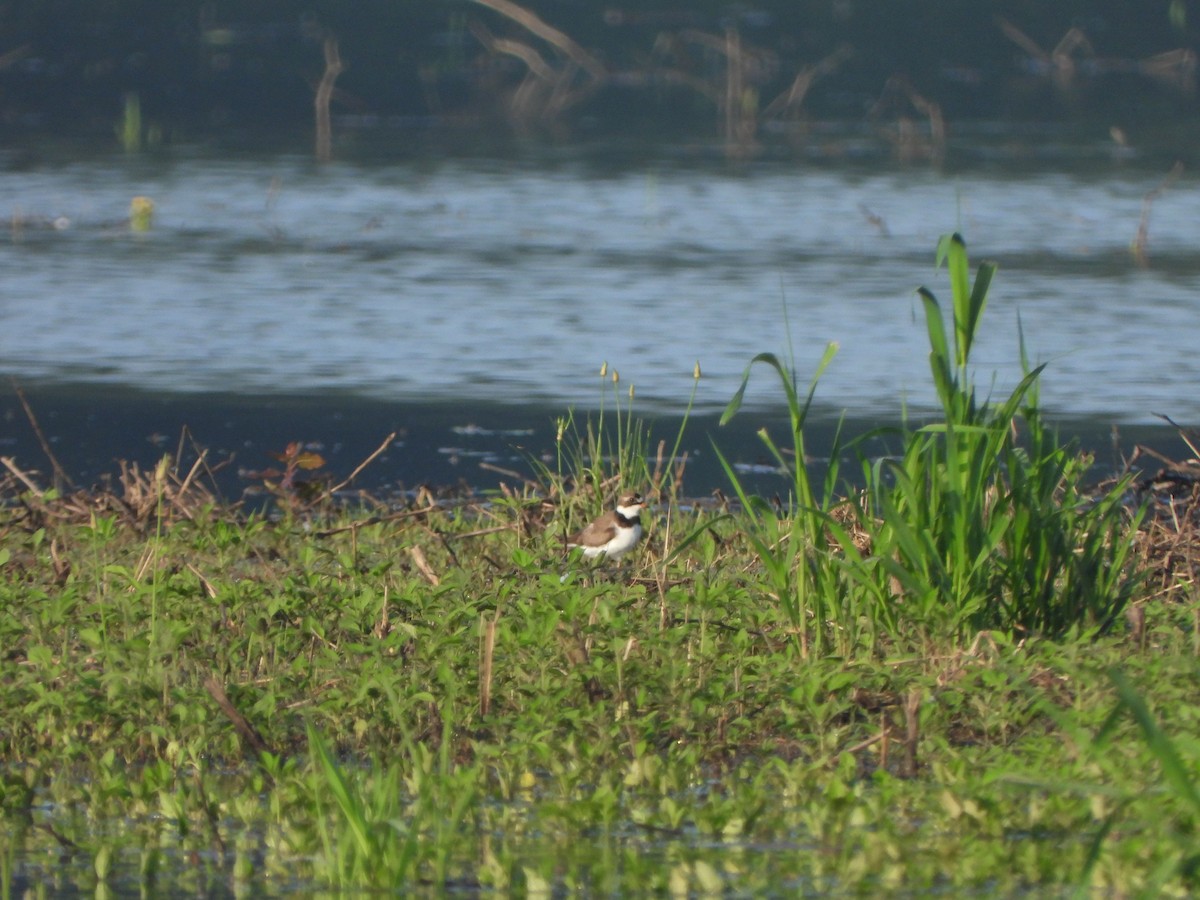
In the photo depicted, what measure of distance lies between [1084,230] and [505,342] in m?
7.25

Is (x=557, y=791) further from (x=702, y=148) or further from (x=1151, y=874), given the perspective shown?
(x=702, y=148)

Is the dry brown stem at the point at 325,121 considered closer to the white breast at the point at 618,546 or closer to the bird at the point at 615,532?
the bird at the point at 615,532

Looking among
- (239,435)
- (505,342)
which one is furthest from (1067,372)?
(239,435)

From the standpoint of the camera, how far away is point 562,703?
5402 mm

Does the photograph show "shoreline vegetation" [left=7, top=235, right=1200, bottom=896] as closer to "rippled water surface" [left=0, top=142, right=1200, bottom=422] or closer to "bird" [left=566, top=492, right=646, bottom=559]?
"bird" [left=566, top=492, right=646, bottom=559]

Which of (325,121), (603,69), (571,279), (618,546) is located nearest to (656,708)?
(618,546)

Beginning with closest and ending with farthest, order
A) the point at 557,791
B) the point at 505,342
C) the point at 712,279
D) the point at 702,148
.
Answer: the point at 557,791, the point at 505,342, the point at 712,279, the point at 702,148

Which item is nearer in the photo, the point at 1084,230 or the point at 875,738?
the point at 875,738

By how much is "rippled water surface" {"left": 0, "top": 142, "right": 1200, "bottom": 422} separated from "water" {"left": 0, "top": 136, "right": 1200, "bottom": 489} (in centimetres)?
4

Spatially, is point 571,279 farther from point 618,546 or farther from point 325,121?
point 325,121

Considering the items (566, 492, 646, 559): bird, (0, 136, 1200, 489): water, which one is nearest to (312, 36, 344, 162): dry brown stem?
(0, 136, 1200, 489): water

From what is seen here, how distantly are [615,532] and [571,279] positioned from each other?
972 cm

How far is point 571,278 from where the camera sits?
650 inches

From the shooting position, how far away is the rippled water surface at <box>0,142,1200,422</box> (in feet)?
41.7
